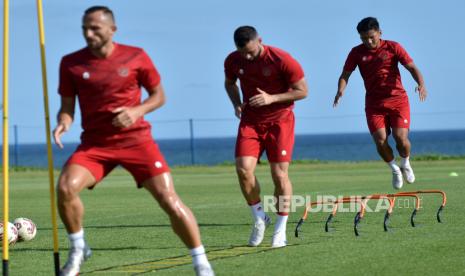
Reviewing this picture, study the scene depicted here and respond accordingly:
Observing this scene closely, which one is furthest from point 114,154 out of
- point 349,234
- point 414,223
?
point 414,223

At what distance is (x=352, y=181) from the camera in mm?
29781

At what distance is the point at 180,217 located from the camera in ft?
31.5

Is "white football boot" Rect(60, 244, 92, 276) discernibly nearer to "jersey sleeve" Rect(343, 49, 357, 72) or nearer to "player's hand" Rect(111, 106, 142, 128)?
"player's hand" Rect(111, 106, 142, 128)

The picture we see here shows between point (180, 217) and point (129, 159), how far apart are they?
27.0 inches

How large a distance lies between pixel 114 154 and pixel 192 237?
100 centimetres

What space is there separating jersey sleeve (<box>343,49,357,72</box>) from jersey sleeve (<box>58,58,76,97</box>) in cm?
789

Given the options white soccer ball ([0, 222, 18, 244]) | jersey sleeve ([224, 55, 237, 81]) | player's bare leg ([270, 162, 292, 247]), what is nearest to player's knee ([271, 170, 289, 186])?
player's bare leg ([270, 162, 292, 247])

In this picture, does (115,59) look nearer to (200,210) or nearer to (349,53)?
(349,53)

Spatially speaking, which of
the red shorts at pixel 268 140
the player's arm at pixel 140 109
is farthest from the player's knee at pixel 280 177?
the player's arm at pixel 140 109

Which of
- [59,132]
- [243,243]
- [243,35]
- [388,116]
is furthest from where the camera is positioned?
[388,116]

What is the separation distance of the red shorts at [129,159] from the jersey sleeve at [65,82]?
1.73 feet

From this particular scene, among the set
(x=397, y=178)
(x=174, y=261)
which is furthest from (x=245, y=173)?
(x=397, y=178)

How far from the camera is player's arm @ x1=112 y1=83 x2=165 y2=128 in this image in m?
9.45

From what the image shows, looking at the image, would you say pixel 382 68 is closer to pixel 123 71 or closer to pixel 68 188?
pixel 123 71
